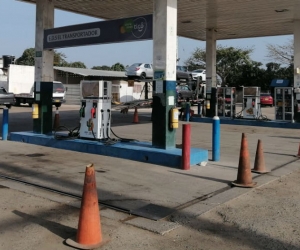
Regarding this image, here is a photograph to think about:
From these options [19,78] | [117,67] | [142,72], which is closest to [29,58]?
[117,67]

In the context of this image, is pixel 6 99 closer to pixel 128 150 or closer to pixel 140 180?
pixel 128 150

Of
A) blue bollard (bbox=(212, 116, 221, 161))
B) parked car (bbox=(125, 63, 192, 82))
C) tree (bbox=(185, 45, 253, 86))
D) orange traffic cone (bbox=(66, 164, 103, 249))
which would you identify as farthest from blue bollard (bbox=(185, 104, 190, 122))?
tree (bbox=(185, 45, 253, 86))

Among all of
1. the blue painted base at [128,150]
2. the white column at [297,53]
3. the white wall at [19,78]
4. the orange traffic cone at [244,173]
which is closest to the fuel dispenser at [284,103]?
the white column at [297,53]

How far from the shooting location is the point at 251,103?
20594mm

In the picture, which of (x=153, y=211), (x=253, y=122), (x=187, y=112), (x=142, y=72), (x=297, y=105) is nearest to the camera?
(x=153, y=211)

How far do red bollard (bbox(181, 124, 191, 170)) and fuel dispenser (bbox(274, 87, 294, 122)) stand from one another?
40.8ft

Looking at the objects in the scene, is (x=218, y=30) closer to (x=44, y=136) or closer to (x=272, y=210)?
(x=44, y=136)

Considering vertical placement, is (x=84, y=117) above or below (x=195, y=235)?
above

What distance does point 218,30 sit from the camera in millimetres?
22469

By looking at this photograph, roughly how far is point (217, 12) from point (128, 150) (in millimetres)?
10683

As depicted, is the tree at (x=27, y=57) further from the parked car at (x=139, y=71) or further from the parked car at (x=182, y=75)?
the parked car at (x=182, y=75)

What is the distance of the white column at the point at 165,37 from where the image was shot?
9094 millimetres

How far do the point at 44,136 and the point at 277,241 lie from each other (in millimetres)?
8733

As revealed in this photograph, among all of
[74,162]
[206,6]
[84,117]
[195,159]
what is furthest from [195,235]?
[206,6]
